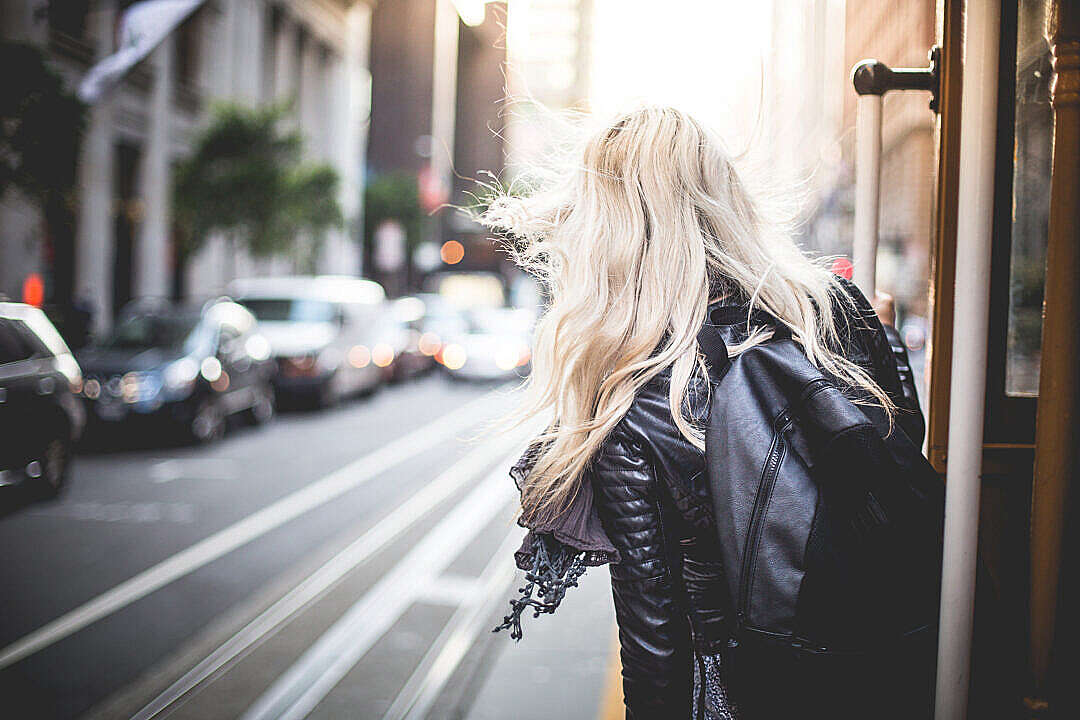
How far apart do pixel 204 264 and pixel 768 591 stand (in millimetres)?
26551

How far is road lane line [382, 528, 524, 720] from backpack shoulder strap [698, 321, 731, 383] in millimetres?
2620

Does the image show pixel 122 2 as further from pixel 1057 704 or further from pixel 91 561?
pixel 1057 704

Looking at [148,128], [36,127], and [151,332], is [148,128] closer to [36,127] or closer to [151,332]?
[151,332]

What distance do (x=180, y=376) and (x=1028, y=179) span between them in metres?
10.4

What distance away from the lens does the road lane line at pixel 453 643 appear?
156 inches

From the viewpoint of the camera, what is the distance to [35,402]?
7910 mm

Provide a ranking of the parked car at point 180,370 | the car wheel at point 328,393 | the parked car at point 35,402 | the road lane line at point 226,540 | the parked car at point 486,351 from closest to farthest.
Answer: the road lane line at point 226,540 < the parked car at point 35,402 < the parked car at point 180,370 < the car wheel at point 328,393 < the parked car at point 486,351

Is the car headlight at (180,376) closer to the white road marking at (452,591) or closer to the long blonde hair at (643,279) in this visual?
the white road marking at (452,591)

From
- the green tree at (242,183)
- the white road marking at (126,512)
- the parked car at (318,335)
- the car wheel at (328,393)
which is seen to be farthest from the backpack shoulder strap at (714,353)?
the green tree at (242,183)

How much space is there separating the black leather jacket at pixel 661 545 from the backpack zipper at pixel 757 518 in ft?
0.60

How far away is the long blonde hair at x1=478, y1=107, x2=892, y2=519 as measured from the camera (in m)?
1.80

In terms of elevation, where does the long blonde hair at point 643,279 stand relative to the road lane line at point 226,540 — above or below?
above

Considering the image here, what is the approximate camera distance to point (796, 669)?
1.51m

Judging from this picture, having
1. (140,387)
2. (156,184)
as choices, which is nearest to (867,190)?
(140,387)
